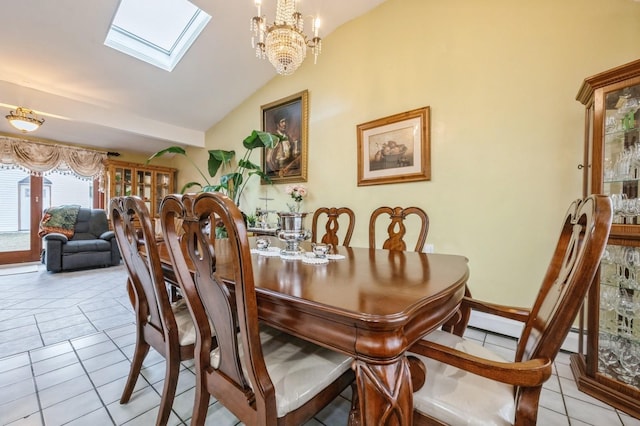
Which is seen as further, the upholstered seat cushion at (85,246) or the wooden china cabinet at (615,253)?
the upholstered seat cushion at (85,246)

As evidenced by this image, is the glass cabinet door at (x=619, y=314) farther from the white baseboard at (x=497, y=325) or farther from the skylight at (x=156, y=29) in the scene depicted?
the skylight at (x=156, y=29)

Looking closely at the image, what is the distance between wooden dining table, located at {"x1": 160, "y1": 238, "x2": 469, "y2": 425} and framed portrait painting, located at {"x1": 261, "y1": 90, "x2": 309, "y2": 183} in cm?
272

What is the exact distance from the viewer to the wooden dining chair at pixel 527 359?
2.06ft

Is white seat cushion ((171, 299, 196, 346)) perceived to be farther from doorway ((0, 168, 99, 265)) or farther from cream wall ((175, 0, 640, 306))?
doorway ((0, 168, 99, 265))

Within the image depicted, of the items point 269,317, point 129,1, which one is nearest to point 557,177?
point 269,317

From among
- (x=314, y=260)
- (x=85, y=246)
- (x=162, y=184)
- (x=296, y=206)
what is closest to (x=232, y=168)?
(x=296, y=206)

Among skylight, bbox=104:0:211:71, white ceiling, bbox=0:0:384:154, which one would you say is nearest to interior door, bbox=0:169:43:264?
white ceiling, bbox=0:0:384:154

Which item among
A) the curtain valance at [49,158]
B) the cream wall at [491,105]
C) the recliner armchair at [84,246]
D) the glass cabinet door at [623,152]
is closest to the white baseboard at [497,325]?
the cream wall at [491,105]

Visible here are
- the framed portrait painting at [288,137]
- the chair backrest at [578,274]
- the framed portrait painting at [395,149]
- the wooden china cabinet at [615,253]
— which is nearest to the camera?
the chair backrest at [578,274]

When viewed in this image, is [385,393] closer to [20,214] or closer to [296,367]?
[296,367]

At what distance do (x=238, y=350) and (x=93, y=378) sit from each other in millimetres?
1464

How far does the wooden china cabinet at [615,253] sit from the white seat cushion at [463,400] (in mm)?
1203

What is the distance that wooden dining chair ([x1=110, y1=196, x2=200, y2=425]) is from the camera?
1.11m

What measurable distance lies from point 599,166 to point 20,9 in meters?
4.87
